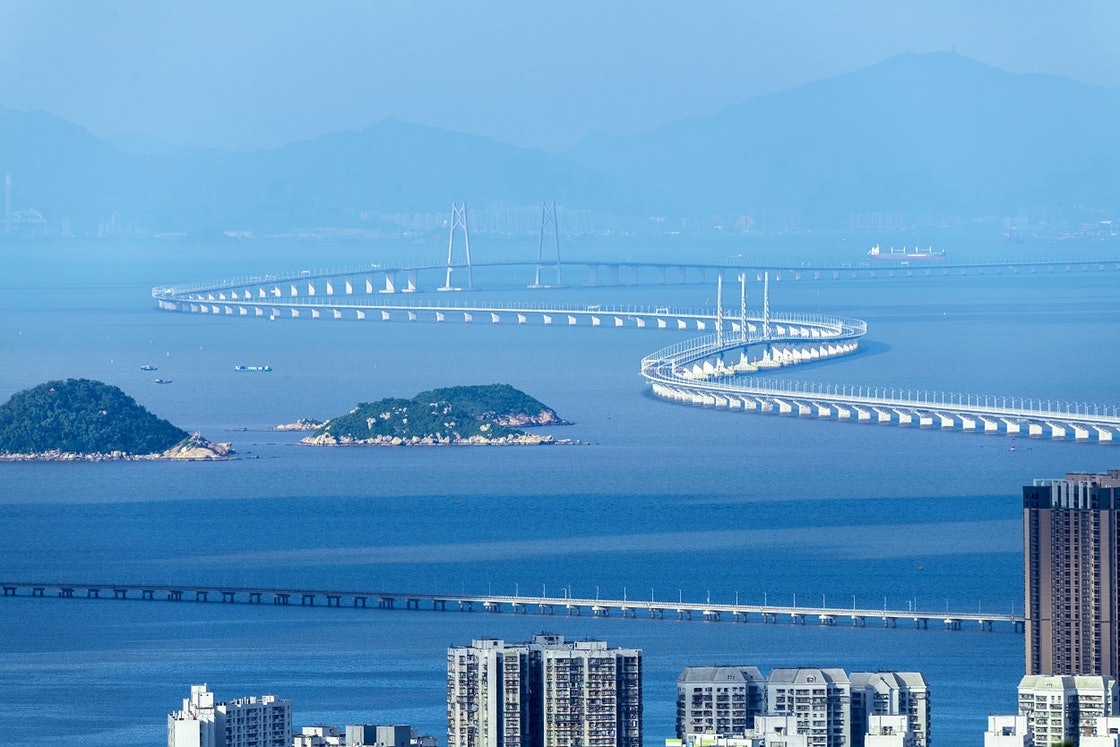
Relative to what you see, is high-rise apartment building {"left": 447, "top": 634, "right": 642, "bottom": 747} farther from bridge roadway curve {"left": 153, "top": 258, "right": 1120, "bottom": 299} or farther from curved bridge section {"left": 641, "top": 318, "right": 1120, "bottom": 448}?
bridge roadway curve {"left": 153, "top": 258, "right": 1120, "bottom": 299}

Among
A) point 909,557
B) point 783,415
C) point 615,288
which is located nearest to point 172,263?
point 615,288

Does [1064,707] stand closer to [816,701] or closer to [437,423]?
[816,701]

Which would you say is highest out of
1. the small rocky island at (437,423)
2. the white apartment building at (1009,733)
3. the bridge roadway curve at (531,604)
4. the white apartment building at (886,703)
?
the small rocky island at (437,423)

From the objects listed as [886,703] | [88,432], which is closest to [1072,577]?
[886,703]

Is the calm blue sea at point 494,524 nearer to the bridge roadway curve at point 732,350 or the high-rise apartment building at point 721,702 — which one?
the bridge roadway curve at point 732,350

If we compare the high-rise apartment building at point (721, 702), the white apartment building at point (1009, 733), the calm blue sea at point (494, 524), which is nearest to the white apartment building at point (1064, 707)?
the white apartment building at point (1009, 733)

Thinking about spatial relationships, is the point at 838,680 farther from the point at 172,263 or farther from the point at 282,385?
the point at 172,263

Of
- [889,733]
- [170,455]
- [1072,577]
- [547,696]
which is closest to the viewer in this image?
[889,733]
